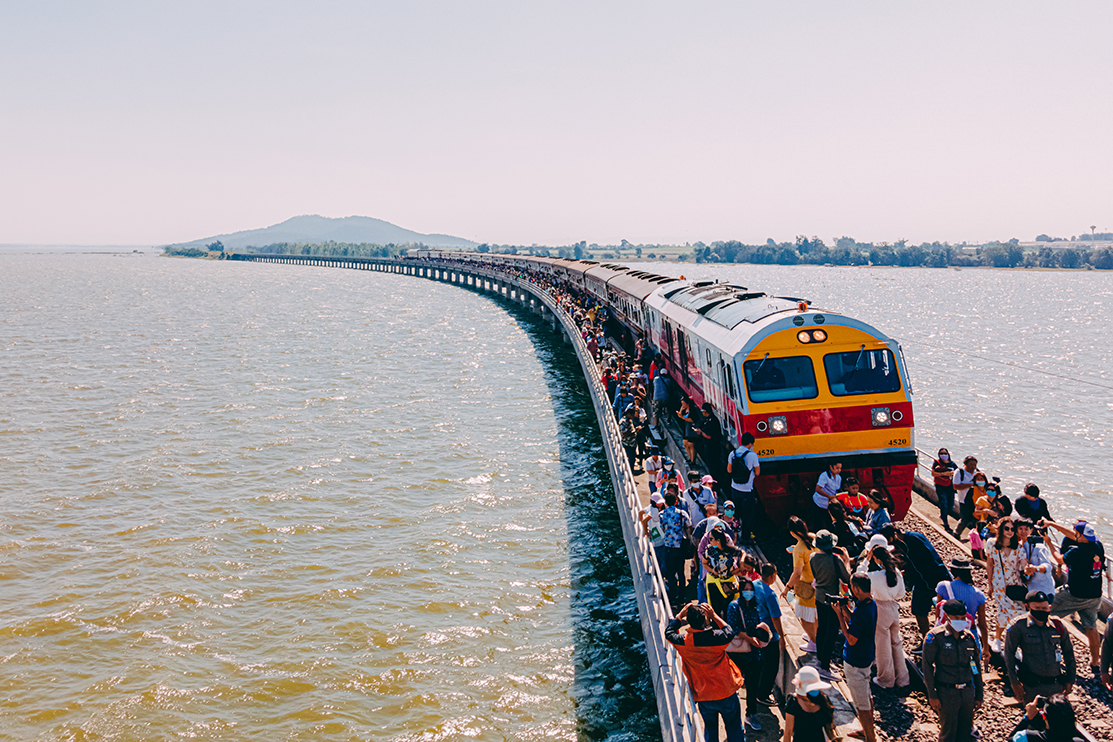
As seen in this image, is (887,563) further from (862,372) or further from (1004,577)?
(862,372)

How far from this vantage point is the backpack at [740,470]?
12281mm

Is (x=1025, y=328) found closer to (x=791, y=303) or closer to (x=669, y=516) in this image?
(x=791, y=303)

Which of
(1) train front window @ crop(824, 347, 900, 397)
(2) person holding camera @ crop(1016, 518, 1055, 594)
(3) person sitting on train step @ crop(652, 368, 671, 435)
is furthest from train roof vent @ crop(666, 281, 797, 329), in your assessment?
(2) person holding camera @ crop(1016, 518, 1055, 594)

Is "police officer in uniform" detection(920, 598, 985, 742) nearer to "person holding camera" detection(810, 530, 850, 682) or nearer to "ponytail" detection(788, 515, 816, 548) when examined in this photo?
"person holding camera" detection(810, 530, 850, 682)

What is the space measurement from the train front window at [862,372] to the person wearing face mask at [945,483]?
1.59m

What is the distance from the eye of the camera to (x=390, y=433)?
28578mm

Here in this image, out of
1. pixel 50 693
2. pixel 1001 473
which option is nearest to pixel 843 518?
pixel 50 693

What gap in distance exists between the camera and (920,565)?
8.64 m

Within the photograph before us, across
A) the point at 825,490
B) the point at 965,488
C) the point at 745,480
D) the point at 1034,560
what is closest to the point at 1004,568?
the point at 1034,560

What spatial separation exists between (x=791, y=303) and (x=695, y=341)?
2736 mm

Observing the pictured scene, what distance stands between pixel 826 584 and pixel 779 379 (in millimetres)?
5288

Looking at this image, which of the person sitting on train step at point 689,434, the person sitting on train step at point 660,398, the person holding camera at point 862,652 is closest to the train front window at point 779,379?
the person sitting on train step at point 689,434

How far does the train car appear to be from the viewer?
12.6m

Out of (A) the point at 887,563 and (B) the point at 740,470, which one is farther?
(B) the point at 740,470
